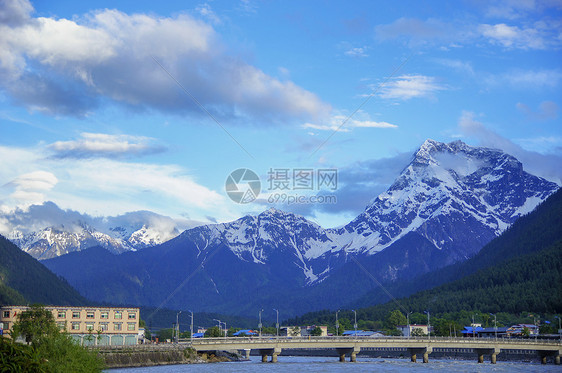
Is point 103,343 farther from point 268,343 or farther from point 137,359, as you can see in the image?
point 268,343

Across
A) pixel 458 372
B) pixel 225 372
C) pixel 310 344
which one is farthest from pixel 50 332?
pixel 310 344

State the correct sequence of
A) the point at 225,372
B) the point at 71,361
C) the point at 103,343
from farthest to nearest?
1. the point at 103,343
2. the point at 225,372
3. the point at 71,361

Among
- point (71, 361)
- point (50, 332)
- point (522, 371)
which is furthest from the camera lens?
point (522, 371)

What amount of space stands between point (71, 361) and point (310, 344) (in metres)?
116

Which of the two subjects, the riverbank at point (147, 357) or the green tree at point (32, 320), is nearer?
the riverbank at point (147, 357)

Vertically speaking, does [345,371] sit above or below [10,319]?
below

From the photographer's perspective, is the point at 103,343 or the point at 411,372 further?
the point at 103,343

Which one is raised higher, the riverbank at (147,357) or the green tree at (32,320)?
the green tree at (32,320)

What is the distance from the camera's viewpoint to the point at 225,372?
153 m

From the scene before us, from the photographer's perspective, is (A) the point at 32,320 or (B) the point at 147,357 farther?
(A) the point at 32,320

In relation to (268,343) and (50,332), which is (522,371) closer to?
A: (268,343)

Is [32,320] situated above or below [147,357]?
above

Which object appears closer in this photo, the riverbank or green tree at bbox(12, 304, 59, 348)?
the riverbank

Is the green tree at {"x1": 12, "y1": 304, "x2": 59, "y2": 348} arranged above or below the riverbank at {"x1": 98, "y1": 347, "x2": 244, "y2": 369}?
above
